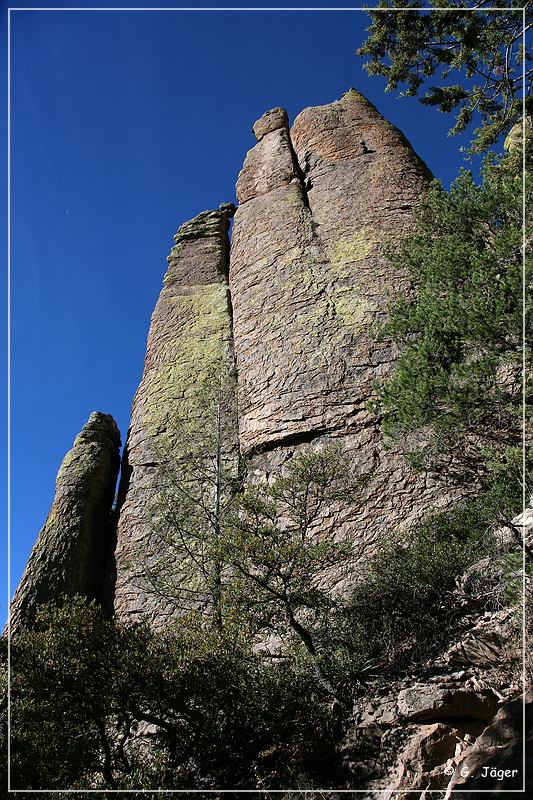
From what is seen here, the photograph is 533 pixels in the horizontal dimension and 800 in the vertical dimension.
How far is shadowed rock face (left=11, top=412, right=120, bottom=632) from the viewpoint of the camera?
16.0 m

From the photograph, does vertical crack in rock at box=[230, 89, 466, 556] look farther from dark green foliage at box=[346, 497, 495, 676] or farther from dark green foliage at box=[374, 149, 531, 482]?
dark green foliage at box=[346, 497, 495, 676]

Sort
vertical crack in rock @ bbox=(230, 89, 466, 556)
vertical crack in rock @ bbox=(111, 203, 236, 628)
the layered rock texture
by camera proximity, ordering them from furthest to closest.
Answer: vertical crack in rock @ bbox=(111, 203, 236, 628) < vertical crack in rock @ bbox=(230, 89, 466, 556) < the layered rock texture

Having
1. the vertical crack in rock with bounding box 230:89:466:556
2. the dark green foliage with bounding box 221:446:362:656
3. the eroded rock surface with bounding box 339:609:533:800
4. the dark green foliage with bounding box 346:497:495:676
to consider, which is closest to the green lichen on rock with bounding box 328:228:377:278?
the vertical crack in rock with bounding box 230:89:466:556

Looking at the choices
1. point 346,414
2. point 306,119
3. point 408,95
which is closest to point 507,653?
point 346,414

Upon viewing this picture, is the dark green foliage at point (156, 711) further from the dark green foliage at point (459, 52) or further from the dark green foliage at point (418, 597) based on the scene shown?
the dark green foliage at point (459, 52)

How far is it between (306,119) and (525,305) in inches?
790

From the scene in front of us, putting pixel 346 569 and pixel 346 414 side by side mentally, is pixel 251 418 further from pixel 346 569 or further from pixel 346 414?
pixel 346 569

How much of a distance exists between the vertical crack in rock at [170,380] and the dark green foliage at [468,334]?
6673mm

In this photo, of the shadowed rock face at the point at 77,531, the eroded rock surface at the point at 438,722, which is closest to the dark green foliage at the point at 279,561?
the eroded rock surface at the point at 438,722

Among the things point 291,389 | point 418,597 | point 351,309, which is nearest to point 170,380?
point 291,389

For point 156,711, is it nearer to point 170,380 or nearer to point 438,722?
point 438,722

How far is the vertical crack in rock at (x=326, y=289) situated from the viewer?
15.1 m

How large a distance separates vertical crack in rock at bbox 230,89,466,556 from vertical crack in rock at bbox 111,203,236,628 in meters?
1.10

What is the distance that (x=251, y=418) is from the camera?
17.2m
